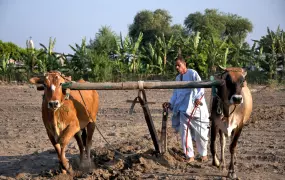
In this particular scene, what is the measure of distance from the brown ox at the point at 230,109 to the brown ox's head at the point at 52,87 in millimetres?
2332

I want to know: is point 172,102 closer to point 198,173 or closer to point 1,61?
point 198,173

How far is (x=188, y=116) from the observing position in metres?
7.29

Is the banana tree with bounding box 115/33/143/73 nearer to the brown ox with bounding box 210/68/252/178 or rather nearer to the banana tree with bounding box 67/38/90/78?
the banana tree with bounding box 67/38/90/78

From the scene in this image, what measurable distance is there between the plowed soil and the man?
309 millimetres

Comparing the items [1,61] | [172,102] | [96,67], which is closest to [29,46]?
[1,61]

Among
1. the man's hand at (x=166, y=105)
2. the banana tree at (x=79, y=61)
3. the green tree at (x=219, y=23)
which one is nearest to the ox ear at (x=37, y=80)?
the man's hand at (x=166, y=105)

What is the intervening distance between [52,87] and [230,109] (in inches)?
106

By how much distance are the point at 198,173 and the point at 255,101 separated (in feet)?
35.2

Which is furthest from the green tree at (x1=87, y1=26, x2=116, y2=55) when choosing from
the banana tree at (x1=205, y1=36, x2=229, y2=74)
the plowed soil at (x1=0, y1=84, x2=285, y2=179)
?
the plowed soil at (x1=0, y1=84, x2=285, y2=179)

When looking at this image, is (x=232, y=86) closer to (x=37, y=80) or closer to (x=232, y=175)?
(x=232, y=175)

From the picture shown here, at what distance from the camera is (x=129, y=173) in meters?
6.21

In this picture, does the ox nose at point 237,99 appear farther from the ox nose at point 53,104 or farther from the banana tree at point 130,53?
the banana tree at point 130,53

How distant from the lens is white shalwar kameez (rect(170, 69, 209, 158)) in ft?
23.8

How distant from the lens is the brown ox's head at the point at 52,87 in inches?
237
